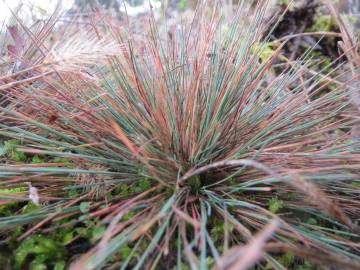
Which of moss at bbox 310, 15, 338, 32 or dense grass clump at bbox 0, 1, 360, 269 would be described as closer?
dense grass clump at bbox 0, 1, 360, 269

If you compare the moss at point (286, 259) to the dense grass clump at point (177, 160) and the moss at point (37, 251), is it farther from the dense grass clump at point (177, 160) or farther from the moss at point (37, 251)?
the moss at point (37, 251)

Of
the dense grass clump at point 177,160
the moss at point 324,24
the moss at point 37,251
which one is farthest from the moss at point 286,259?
the moss at point 324,24

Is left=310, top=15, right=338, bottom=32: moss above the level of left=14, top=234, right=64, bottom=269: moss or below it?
above

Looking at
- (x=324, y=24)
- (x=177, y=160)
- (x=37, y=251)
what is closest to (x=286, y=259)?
(x=177, y=160)

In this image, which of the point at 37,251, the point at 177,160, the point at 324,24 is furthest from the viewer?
the point at 324,24

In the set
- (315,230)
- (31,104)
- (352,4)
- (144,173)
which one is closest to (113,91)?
(31,104)

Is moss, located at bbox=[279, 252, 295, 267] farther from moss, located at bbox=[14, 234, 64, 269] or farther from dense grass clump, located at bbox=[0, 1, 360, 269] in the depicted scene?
moss, located at bbox=[14, 234, 64, 269]

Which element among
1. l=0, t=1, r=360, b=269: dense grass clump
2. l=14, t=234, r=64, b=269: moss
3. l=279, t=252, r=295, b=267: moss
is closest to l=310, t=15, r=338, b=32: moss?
l=0, t=1, r=360, b=269: dense grass clump

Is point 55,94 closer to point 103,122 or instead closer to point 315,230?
point 103,122

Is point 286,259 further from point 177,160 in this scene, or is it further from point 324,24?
point 324,24

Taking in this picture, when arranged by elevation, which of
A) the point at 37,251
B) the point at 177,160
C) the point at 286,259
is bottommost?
the point at 286,259
